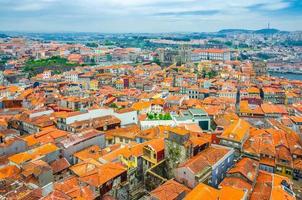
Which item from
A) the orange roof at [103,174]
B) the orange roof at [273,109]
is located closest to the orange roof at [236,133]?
the orange roof at [103,174]

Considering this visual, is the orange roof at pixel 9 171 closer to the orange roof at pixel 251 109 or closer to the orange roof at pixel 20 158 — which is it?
the orange roof at pixel 20 158

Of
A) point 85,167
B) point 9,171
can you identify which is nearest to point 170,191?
point 85,167

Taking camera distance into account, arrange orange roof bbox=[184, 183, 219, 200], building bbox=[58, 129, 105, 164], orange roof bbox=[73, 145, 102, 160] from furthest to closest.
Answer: building bbox=[58, 129, 105, 164], orange roof bbox=[73, 145, 102, 160], orange roof bbox=[184, 183, 219, 200]

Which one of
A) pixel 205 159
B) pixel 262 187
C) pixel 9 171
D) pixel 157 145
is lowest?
pixel 262 187

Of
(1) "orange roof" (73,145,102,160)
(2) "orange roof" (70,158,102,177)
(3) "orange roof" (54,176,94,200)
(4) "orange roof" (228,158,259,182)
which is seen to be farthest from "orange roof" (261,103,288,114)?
(3) "orange roof" (54,176,94,200)

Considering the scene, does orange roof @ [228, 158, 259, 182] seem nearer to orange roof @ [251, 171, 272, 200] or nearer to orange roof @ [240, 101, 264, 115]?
orange roof @ [251, 171, 272, 200]

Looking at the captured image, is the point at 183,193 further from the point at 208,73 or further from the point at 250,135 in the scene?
the point at 208,73

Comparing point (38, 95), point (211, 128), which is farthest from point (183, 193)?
point (38, 95)

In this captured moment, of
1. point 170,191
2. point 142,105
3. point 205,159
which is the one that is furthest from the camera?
point 142,105

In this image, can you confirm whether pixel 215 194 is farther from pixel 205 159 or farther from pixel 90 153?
pixel 90 153
